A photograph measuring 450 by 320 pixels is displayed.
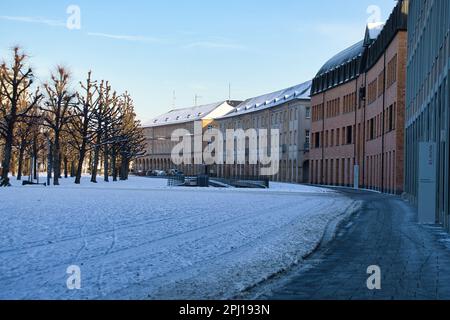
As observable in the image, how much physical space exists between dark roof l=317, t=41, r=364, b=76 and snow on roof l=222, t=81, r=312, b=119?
788 centimetres

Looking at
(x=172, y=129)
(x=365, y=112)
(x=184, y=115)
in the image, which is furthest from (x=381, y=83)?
(x=184, y=115)

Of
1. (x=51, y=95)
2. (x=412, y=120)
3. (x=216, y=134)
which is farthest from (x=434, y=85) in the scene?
(x=216, y=134)

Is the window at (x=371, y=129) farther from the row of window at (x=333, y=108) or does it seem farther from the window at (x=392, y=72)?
the row of window at (x=333, y=108)

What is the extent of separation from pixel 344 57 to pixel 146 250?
241ft

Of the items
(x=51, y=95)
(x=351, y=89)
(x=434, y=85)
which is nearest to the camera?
(x=434, y=85)

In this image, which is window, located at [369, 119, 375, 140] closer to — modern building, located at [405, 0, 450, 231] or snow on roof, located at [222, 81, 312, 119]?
modern building, located at [405, 0, 450, 231]

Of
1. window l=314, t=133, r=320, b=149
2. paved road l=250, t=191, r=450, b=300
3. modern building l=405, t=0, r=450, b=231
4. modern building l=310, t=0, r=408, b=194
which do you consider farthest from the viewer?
window l=314, t=133, r=320, b=149

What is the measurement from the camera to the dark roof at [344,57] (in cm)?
8200

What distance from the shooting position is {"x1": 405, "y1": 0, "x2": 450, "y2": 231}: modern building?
77.4 ft

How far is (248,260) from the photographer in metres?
14.5

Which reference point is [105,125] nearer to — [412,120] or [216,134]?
[412,120]

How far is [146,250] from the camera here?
15.8 meters

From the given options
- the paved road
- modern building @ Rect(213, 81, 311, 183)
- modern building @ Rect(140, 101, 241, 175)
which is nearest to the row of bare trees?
modern building @ Rect(213, 81, 311, 183)
